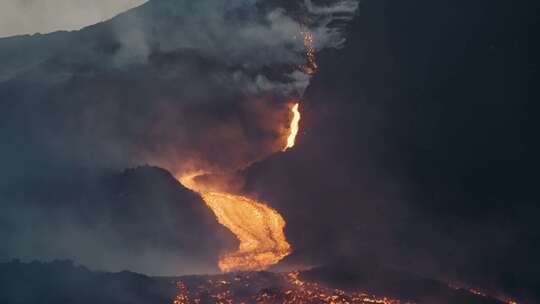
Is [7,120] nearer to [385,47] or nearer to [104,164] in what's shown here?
[104,164]

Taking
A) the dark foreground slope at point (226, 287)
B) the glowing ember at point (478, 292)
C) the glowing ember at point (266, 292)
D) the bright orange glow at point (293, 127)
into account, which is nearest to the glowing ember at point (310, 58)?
the bright orange glow at point (293, 127)

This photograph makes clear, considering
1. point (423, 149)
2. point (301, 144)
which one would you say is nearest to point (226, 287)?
point (301, 144)

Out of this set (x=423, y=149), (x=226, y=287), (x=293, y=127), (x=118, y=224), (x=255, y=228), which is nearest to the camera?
(x=226, y=287)

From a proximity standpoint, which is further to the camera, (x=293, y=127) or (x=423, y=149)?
(x=293, y=127)

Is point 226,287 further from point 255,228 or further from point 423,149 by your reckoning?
point 423,149

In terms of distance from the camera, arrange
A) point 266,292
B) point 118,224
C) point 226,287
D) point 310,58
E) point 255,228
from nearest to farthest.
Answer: point 266,292 < point 226,287 < point 310,58 < point 255,228 < point 118,224

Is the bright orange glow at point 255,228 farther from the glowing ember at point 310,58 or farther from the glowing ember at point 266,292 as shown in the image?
the glowing ember at point 310,58
